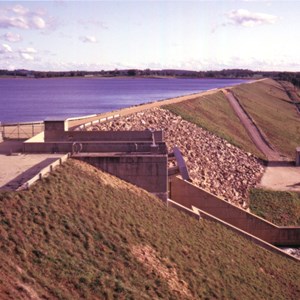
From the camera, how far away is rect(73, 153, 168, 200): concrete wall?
62.5ft

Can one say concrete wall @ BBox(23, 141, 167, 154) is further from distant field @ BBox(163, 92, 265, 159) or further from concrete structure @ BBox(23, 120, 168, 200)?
distant field @ BBox(163, 92, 265, 159)

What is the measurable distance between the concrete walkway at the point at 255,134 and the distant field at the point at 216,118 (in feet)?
2.21

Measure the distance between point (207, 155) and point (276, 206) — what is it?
8.44 m

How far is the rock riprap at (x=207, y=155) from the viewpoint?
1210 inches

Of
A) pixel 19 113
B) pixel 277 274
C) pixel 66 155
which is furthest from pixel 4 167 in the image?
pixel 19 113

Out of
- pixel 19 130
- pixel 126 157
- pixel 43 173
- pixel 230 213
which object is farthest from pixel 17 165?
pixel 19 130

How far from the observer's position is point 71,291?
1108 cm

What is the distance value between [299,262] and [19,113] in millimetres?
56486

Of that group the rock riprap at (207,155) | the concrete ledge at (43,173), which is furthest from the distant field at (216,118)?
the concrete ledge at (43,173)

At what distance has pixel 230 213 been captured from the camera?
24141mm

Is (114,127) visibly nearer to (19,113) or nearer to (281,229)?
(281,229)

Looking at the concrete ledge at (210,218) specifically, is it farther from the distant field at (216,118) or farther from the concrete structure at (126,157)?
the distant field at (216,118)

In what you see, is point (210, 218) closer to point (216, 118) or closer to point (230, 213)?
point (230, 213)

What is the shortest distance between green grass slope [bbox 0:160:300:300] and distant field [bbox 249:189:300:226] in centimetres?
686
